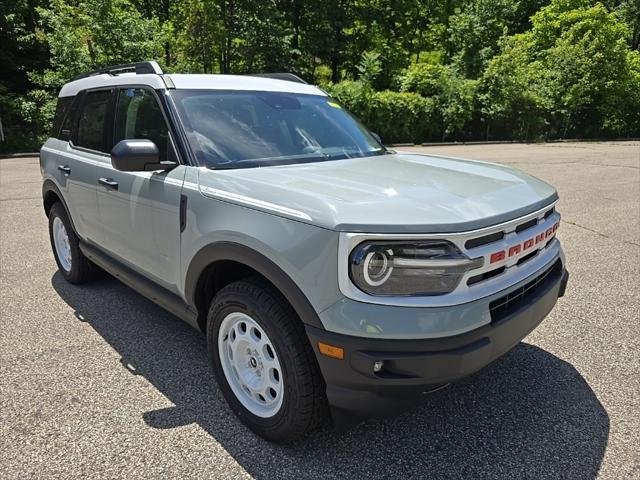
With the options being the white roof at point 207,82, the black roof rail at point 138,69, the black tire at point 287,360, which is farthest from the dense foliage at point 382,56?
the black tire at point 287,360

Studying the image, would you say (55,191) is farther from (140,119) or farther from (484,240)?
(484,240)

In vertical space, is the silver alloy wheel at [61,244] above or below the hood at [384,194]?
below

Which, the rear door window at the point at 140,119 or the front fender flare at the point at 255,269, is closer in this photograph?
the front fender flare at the point at 255,269

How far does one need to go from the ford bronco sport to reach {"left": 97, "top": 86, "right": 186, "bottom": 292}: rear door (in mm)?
15

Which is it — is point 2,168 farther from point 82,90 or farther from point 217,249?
point 217,249

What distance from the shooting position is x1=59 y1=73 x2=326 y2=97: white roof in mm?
3057

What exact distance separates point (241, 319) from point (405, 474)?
1074 mm

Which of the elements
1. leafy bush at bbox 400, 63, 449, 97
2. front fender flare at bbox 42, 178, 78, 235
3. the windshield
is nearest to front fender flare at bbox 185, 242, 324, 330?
the windshield

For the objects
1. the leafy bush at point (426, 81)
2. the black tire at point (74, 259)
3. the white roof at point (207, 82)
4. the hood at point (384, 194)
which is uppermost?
the leafy bush at point (426, 81)

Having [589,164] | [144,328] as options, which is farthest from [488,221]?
[589,164]

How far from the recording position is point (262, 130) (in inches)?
119

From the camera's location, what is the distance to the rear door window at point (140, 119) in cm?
294

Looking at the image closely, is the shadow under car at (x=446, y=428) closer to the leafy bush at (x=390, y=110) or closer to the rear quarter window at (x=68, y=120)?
the rear quarter window at (x=68, y=120)

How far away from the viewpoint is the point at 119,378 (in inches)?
118
